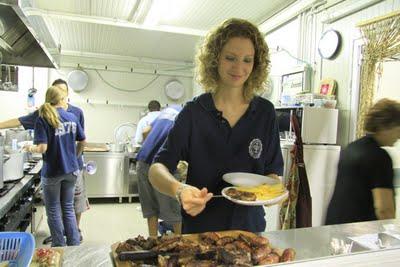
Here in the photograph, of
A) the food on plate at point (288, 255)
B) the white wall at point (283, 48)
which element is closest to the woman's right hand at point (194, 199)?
the food on plate at point (288, 255)

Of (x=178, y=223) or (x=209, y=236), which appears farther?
(x=178, y=223)

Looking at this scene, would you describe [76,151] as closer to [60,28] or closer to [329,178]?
[329,178]

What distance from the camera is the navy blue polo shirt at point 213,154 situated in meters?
1.16

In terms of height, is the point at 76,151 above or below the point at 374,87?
below

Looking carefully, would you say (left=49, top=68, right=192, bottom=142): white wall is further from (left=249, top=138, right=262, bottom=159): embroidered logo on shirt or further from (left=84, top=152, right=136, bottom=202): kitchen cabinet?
(left=249, top=138, right=262, bottom=159): embroidered logo on shirt

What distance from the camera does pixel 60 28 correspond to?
5.07 meters

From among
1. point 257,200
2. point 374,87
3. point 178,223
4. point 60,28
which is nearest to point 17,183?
point 178,223

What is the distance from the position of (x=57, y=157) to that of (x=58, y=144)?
0.11 metres

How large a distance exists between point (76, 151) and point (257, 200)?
2351 millimetres

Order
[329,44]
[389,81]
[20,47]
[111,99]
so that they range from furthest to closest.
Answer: [111,99] → [329,44] → [20,47] → [389,81]

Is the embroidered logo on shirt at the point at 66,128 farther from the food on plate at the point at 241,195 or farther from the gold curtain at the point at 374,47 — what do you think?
the gold curtain at the point at 374,47

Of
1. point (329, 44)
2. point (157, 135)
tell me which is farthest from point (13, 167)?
point (329, 44)

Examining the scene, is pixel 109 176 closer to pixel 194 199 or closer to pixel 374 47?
pixel 374 47

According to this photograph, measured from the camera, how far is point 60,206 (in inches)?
111
